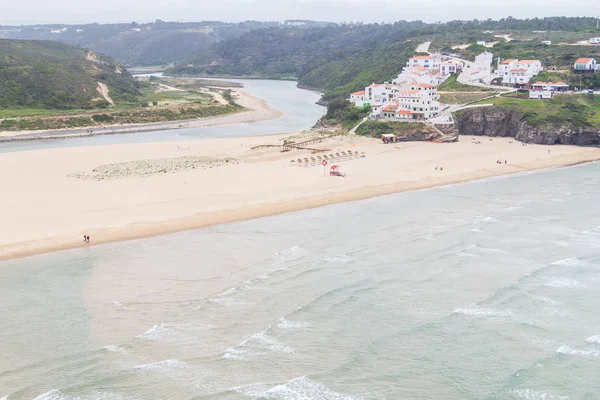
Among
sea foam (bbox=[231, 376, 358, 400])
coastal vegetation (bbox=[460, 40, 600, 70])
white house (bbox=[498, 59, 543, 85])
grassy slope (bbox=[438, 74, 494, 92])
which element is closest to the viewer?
sea foam (bbox=[231, 376, 358, 400])

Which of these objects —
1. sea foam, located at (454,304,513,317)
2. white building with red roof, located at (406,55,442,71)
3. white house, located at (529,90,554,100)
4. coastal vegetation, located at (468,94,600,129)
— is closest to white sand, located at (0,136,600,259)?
coastal vegetation, located at (468,94,600,129)

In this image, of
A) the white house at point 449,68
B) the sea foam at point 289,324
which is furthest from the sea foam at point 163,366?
the white house at point 449,68

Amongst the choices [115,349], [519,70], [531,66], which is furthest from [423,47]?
[115,349]

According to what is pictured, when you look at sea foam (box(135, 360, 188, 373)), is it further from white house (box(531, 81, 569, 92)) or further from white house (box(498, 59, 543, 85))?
white house (box(498, 59, 543, 85))

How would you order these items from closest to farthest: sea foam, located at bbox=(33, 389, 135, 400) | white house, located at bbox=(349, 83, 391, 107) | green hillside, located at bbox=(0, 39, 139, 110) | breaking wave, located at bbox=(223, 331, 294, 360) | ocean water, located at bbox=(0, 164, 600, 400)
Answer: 1. sea foam, located at bbox=(33, 389, 135, 400)
2. ocean water, located at bbox=(0, 164, 600, 400)
3. breaking wave, located at bbox=(223, 331, 294, 360)
4. white house, located at bbox=(349, 83, 391, 107)
5. green hillside, located at bbox=(0, 39, 139, 110)

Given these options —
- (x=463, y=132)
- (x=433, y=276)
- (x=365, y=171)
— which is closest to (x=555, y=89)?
(x=463, y=132)

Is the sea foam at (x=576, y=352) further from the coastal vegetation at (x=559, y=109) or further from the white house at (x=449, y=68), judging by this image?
the white house at (x=449, y=68)

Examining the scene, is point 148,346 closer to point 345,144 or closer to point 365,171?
point 365,171

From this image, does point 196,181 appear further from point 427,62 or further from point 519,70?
point 427,62
